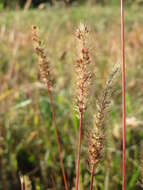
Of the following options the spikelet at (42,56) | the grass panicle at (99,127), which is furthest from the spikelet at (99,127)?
the spikelet at (42,56)

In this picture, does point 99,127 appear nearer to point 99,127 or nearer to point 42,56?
point 99,127

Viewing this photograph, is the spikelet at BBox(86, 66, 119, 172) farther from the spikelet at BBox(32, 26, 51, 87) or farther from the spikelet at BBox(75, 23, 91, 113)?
the spikelet at BBox(32, 26, 51, 87)

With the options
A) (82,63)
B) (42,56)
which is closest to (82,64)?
(82,63)

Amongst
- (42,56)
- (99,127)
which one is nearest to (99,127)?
(99,127)

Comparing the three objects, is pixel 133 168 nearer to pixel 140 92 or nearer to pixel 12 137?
pixel 12 137

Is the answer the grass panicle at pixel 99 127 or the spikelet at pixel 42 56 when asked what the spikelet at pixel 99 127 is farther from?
the spikelet at pixel 42 56

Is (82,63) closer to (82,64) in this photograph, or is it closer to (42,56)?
(82,64)
